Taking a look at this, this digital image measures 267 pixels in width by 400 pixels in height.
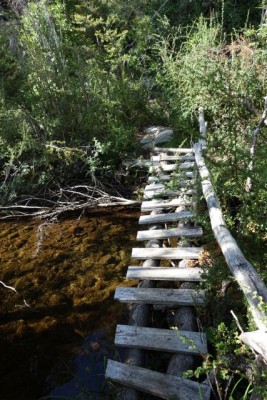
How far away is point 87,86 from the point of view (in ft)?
23.4

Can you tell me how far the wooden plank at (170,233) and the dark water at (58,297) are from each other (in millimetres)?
418

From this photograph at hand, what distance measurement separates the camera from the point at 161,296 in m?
3.32

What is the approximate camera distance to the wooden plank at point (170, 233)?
430cm

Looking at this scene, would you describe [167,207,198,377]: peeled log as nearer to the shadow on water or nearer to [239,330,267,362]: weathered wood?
the shadow on water

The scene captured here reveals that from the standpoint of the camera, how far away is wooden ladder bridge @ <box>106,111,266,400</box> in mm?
2475

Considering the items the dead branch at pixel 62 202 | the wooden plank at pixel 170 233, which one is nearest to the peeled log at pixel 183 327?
the wooden plank at pixel 170 233

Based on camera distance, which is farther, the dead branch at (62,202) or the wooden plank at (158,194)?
the dead branch at (62,202)

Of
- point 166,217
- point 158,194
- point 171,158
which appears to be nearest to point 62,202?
point 158,194

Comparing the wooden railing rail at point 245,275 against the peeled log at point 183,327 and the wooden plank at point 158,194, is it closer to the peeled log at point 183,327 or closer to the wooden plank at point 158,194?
the peeled log at point 183,327

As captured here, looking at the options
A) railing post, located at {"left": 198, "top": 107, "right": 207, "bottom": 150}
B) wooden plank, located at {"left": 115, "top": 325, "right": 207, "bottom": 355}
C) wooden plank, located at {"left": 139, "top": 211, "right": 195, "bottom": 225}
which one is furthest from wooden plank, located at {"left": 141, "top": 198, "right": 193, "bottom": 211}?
wooden plank, located at {"left": 115, "top": 325, "right": 207, "bottom": 355}

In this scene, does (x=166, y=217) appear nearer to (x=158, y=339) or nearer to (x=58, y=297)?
(x=58, y=297)

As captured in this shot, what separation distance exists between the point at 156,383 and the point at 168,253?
5.63ft

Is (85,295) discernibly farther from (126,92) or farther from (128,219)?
(126,92)

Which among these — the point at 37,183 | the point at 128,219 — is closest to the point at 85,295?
the point at 128,219
